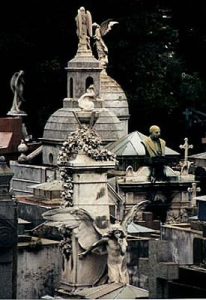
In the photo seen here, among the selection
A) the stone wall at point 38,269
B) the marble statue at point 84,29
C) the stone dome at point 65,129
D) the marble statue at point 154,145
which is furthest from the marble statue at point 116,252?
the marble statue at point 84,29

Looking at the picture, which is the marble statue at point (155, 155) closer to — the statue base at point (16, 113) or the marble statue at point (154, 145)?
the marble statue at point (154, 145)

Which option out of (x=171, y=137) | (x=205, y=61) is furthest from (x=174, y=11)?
(x=171, y=137)

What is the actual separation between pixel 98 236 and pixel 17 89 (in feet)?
103

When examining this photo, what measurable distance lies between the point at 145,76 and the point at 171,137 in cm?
255

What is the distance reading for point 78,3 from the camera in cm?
6331

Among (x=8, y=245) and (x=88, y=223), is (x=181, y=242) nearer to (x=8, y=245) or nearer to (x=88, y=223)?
(x=88, y=223)

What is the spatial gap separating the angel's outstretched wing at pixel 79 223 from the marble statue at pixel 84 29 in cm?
2344

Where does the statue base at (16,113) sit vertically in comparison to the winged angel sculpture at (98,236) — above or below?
above

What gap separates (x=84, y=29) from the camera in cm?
5056

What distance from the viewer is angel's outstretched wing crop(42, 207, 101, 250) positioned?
87.2 feet

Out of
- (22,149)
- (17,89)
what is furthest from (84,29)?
(17,89)

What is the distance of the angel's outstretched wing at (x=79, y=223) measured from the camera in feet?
87.2

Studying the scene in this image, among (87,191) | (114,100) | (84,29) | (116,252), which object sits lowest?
(116,252)

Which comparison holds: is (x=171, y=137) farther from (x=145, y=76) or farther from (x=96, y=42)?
(x=96, y=42)
